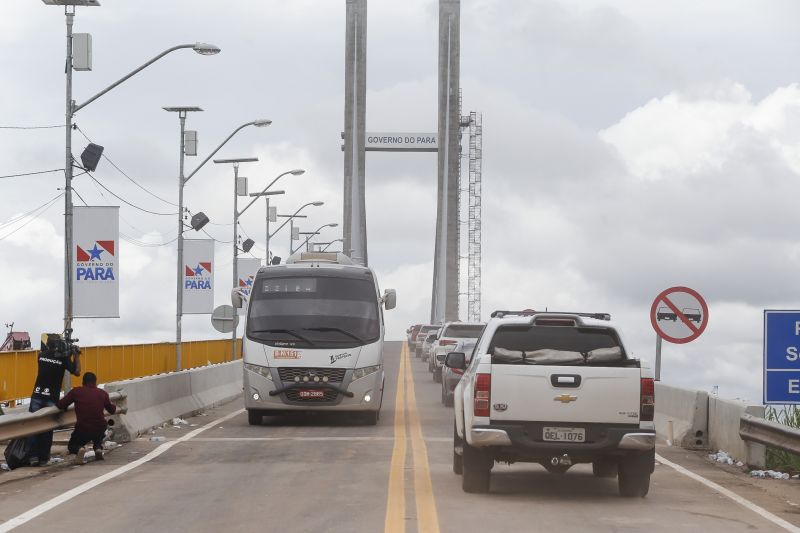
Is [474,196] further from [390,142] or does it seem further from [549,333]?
[549,333]

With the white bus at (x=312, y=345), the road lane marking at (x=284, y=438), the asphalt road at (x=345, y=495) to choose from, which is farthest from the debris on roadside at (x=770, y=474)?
the white bus at (x=312, y=345)

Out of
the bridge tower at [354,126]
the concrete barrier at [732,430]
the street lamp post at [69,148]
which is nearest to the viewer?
the concrete barrier at [732,430]

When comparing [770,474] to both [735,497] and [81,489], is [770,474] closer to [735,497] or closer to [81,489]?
[735,497]

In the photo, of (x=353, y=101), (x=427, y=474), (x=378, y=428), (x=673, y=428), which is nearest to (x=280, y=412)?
(x=378, y=428)

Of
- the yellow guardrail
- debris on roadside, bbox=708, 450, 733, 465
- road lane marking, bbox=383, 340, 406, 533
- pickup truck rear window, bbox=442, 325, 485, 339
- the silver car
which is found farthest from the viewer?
pickup truck rear window, bbox=442, 325, 485, 339

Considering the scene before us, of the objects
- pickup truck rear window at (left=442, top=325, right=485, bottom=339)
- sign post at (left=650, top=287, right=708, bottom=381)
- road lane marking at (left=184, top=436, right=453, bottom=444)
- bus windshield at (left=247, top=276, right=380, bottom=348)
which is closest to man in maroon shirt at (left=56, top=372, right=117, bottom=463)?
road lane marking at (left=184, top=436, right=453, bottom=444)

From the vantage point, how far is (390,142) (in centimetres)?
11238

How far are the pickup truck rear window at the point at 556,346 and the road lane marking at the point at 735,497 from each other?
185cm

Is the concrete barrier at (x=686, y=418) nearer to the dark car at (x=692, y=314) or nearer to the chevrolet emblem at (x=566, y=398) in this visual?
the dark car at (x=692, y=314)

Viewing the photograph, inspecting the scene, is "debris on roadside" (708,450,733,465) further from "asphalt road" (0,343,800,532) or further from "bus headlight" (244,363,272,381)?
"bus headlight" (244,363,272,381)

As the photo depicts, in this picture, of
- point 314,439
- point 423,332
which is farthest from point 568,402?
point 423,332

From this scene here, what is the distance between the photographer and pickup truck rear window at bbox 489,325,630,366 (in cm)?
1382

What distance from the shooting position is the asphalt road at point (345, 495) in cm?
1198

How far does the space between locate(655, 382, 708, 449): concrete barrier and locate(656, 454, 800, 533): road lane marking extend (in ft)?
6.37
